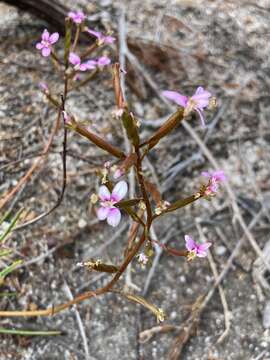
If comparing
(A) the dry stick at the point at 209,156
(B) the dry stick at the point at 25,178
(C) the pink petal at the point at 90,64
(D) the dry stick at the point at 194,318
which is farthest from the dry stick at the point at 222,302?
(C) the pink petal at the point at 90,64

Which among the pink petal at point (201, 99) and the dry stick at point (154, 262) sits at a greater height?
the dry stick at point (154, 262)

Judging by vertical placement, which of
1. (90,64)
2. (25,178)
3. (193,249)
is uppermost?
(90,64)

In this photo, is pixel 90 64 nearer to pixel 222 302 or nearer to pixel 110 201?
pixel 110 201

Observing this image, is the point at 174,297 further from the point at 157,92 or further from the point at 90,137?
the point at 90,137

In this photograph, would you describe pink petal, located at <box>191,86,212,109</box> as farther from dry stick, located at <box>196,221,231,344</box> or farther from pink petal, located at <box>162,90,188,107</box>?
dry stick, located at <box>196,221,231,344</box>

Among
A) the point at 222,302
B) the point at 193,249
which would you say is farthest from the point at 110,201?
the point at 222,302

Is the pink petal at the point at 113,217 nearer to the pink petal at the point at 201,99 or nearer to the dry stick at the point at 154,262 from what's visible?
the pink petal at the point at 201,99

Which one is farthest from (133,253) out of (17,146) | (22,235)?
(17,146)

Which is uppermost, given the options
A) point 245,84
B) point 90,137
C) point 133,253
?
point 245,84

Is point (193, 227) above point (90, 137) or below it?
Answer: above

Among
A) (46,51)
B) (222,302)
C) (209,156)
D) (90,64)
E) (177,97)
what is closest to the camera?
(177,97)

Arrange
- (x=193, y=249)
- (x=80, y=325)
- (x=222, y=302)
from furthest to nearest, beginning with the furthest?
1. (x=222, y=302)
2. (x=80, y=325)
3. (x=193, y=249)
